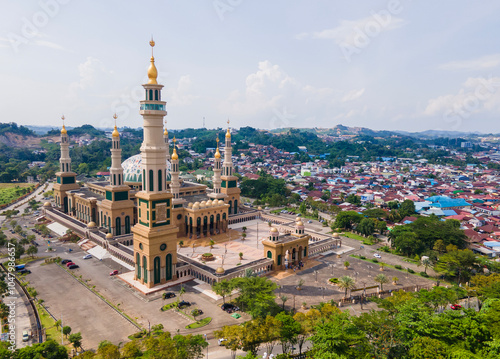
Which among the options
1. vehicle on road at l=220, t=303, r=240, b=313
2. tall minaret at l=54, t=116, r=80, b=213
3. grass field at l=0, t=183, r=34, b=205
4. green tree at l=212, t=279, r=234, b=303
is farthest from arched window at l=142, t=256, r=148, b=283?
grass field at l=0, t=183, r=34, b=205

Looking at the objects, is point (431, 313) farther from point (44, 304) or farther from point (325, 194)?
point (325, 194)

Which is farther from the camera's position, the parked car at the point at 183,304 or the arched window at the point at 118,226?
the arched window at the point at 118,226

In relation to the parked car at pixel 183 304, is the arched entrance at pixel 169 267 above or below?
above

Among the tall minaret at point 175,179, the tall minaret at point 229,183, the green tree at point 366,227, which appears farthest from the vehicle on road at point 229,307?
the green tree at point 366,227

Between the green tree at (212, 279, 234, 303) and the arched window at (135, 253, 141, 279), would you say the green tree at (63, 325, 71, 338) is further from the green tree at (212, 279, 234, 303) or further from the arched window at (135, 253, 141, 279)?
the green tree at (212, 279, 234, 303)

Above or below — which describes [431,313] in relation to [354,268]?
above

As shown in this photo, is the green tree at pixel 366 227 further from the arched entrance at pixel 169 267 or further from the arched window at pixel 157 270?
the arched window at pixel 157 270

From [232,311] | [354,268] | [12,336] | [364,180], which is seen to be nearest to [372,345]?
[232,311]
